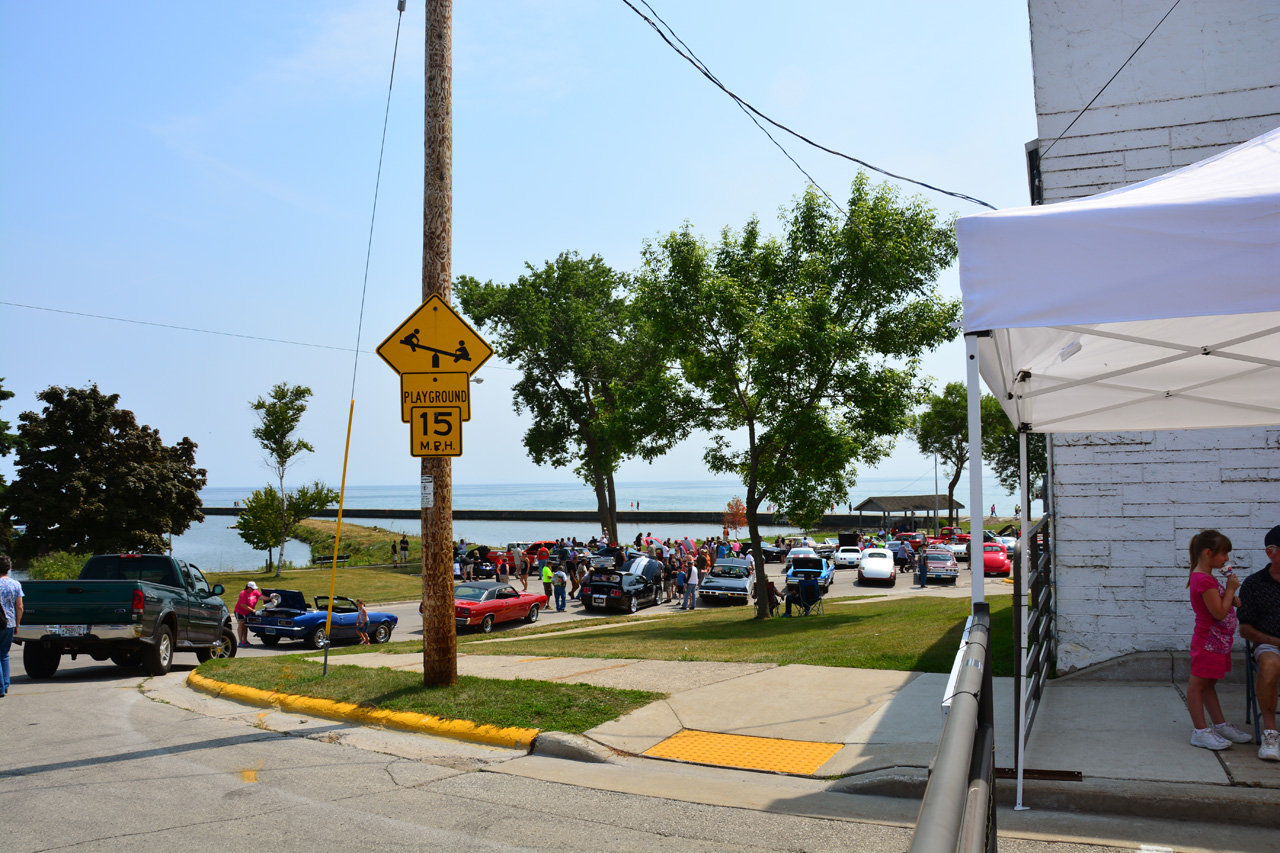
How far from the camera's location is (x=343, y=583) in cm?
3916

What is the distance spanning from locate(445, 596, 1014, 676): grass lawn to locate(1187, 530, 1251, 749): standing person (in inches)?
115

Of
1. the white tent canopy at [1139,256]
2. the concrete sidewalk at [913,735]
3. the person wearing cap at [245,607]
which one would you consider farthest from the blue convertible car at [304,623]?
the white tent canopy at [1139,256]

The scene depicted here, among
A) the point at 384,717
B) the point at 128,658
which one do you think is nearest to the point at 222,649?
the point at 128,658

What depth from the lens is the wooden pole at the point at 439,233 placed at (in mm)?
9172

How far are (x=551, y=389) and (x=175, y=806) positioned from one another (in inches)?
1885

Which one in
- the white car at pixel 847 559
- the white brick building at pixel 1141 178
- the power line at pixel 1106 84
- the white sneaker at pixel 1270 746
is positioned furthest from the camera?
the white car at pixel 847 559

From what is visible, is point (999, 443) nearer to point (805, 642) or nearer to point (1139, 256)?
point (805, 642)

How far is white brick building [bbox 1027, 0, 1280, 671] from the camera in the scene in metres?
8.37

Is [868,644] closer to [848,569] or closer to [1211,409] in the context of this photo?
[1211,409]

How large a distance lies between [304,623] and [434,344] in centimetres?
1323

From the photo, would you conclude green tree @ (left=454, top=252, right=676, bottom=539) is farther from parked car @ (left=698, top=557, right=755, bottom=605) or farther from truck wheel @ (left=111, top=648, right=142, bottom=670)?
truck wheel @ (left=111, top=648, right=142, bottom=670)

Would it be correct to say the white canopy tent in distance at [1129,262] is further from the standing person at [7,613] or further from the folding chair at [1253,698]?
the standing person at [7,613]

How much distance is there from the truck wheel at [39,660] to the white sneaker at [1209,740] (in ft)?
44.7

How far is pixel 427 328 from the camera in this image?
9289 mm
